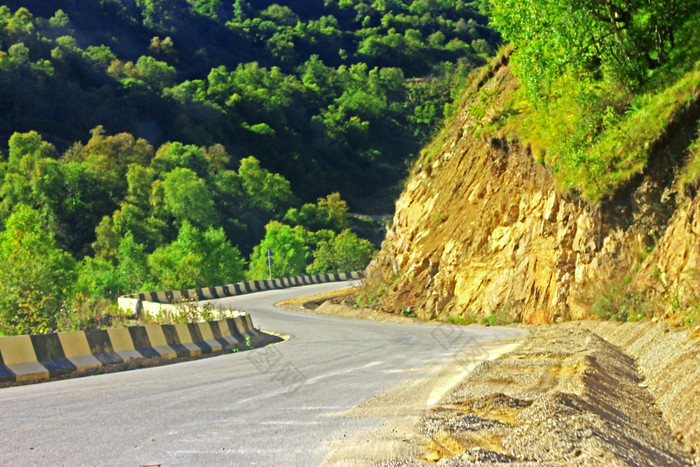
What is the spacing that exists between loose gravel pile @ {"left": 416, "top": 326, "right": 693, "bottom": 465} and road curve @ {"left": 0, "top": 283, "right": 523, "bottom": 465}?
3.45 ft

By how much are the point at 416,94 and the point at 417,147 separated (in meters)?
22.9

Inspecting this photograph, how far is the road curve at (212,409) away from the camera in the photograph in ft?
19.6

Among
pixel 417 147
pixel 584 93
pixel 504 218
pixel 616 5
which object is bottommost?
pixel 504 218

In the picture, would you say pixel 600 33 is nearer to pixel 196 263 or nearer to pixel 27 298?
pixel 27 298

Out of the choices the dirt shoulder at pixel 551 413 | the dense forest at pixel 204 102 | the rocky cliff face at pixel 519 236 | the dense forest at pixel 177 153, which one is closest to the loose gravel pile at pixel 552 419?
the dirt shoulder at pixel 551 413

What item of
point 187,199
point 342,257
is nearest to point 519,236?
point 342,257

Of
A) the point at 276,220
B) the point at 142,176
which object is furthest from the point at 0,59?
the point at 276,220

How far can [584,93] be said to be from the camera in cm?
2069

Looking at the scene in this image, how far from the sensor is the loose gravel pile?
5.45m

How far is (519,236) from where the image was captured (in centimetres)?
2377

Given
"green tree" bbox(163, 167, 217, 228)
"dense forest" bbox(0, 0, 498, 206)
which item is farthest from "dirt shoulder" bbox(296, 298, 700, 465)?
"dense forest" bbox(0, 0, 498, 206)

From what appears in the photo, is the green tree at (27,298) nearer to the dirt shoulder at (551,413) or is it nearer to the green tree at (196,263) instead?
the dirt shoulder at (551,413)

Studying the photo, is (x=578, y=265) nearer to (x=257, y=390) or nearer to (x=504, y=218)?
(x=504, y=218)

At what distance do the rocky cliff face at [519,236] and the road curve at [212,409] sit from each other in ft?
17.9
